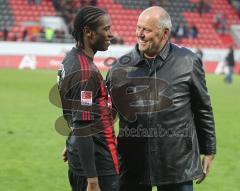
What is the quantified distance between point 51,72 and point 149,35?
2530cm

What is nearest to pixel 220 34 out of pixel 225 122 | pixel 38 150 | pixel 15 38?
pixel 15 38

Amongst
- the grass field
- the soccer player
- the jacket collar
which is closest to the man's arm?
the jacket collar

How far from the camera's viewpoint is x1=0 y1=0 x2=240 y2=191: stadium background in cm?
861

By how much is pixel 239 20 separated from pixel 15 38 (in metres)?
20.4

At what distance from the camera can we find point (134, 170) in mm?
4727

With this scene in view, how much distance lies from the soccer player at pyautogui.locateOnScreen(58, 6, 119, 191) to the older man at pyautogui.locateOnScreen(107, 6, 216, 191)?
12.2 inches

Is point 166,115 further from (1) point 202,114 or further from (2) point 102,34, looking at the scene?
(2) point 102,34

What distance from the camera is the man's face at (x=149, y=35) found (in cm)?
446

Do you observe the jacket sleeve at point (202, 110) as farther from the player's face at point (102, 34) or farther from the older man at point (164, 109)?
the player's face at point (102, 34)

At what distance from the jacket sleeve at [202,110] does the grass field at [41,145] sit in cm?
304

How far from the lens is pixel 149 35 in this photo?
448 cm

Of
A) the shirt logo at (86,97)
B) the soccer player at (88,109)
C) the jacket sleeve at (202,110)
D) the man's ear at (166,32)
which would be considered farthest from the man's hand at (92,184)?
the man's ear at (166,32)

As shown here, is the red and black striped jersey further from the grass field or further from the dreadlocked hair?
the grass field

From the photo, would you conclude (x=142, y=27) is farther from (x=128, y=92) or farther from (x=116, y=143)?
(x=116, y=143)
